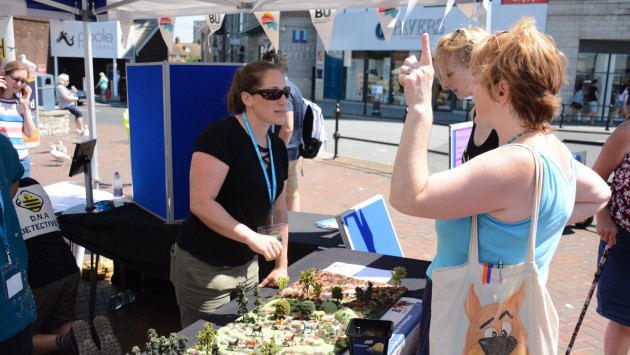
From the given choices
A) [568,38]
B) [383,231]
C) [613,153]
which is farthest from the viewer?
[568,38]

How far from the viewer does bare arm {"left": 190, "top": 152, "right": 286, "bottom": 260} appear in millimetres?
2246

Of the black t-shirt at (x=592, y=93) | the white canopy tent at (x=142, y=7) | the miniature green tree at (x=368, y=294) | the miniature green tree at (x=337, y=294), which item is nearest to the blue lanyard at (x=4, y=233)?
the miniature green tree at (x=337, y=294)

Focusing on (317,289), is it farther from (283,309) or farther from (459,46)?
(459,46)

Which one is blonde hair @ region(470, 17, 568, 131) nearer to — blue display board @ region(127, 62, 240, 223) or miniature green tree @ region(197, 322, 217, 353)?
miniature green tree @ region(197, 322, 217, 353)

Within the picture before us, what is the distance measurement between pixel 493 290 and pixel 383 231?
220 cm

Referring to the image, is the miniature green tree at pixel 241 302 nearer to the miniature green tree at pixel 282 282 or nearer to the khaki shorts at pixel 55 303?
the miniature green tree at pixel 282 282

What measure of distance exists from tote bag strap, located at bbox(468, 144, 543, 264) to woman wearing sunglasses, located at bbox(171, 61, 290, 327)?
3.34 ft

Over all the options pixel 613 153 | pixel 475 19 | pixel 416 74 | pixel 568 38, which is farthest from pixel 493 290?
pixel 568 38

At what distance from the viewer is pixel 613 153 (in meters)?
2.89

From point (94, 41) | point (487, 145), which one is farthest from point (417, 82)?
point (94, 41)

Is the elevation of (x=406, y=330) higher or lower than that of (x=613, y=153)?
lower

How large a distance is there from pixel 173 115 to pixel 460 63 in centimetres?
202

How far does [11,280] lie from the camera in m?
2.15

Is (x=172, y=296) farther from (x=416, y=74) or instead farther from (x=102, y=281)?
(x=416, y=74)
